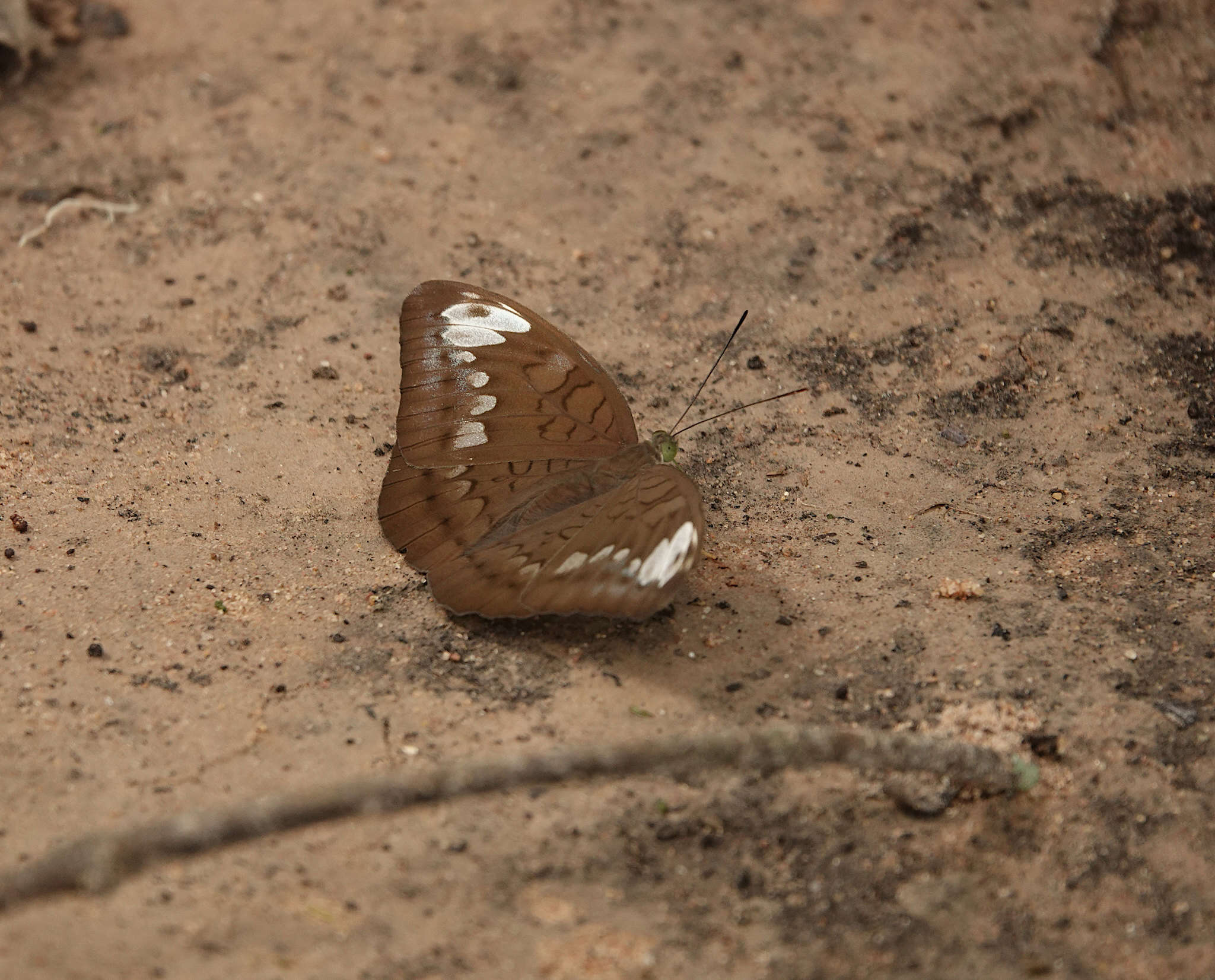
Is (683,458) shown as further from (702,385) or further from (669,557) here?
(669,557)

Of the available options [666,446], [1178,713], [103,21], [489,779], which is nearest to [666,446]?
[666,446]

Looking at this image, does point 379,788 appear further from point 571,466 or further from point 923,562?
point 923,562

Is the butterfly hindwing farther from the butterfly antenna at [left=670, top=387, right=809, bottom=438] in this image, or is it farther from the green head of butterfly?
the butterfly antenna at [left=670, top=387, right=809, bottom=438]

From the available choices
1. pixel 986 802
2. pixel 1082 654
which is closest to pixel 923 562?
pixel 1082 654

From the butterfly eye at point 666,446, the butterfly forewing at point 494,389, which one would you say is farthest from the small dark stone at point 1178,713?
the butterfly forewing at point 494,389

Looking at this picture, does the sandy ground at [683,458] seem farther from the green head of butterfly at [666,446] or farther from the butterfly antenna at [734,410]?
the green head of butterfly at [666,446]
